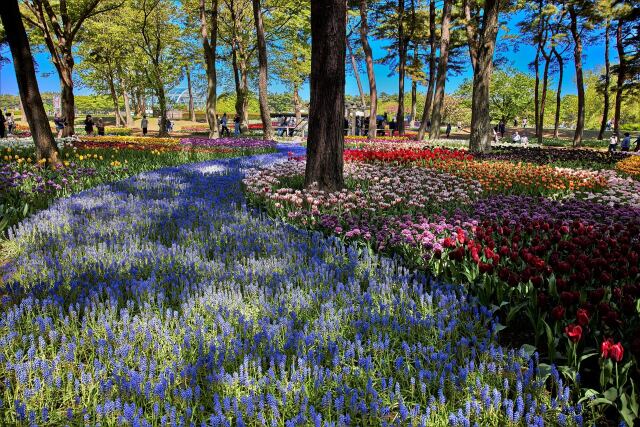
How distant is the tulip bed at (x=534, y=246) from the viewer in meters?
2.59

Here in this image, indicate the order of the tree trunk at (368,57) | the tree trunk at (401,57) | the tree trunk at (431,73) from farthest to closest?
the tree trunk at (401,57), the tree trunk at (368,57), the tree trunk at (431,73)

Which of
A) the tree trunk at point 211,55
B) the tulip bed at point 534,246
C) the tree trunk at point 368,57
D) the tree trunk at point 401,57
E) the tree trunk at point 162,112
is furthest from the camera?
the tree trunk at point 162,112

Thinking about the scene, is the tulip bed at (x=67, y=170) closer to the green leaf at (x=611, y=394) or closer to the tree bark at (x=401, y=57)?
the green leaf at (x=611, y=394)

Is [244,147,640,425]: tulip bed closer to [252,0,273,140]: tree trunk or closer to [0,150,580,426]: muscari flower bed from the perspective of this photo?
[0,150,580,426]: muscari flower bed

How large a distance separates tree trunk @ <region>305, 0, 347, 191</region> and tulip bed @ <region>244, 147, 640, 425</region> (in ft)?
1.79

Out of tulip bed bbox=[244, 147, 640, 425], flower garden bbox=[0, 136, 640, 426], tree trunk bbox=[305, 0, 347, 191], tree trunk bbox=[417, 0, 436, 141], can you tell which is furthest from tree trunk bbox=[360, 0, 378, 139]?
flower garden bbox=[0, 136, 640, 426]

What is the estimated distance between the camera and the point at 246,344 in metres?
2.60

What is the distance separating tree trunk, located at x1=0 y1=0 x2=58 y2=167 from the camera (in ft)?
31.6

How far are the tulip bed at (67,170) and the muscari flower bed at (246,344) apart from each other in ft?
8.53

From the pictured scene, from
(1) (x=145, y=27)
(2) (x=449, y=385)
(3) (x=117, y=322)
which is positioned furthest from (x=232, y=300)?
(1) (x=145, y=27)

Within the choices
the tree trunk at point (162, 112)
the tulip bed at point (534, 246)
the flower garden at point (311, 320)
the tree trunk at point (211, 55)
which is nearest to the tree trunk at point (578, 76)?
the tulip bed at point (534, 246)

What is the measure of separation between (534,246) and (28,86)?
438 inches

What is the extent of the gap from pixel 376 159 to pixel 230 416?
11.3 m

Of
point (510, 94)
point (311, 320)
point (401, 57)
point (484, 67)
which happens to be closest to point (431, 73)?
point (401, 57)
